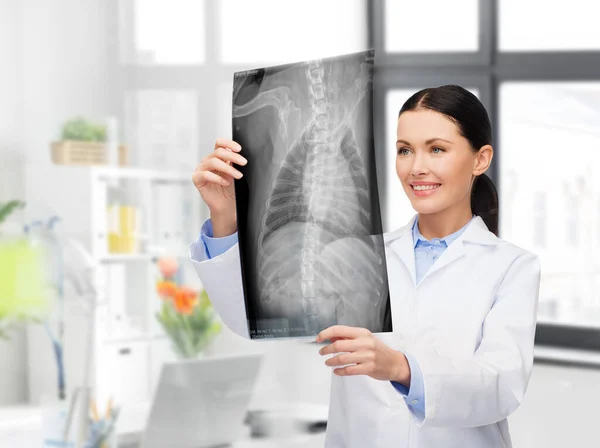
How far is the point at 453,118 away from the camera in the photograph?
98 cm

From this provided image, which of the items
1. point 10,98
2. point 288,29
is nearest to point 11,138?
point 10,98

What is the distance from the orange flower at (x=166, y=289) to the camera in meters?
2.74

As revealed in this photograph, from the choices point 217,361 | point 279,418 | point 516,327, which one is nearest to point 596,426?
point 279,418

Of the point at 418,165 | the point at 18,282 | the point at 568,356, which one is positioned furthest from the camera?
the point at 18,282

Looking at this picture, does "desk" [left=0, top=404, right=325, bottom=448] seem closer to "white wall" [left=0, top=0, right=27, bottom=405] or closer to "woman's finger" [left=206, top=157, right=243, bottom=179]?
"white wall" [left=0, top=0, right=27, bottom=405]

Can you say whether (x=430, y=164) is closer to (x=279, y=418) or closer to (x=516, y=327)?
(x=516, y=327)

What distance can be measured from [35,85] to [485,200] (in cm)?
191

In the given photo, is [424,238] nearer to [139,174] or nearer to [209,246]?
[209,246]

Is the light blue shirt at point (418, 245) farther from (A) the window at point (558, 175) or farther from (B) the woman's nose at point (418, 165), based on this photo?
(A) the window at point (558, 175)

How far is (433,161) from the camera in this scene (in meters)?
0.96

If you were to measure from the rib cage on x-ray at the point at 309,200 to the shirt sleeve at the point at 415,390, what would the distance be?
0.07 meters

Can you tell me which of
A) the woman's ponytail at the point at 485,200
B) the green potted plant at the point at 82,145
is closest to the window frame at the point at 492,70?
the green potted plant at the point at 82,145

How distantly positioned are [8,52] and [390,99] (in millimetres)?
1270

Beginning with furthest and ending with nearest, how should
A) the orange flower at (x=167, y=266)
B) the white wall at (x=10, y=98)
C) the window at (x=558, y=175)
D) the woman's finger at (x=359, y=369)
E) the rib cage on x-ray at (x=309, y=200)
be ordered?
the orange flower at (x=167, y=266) < the white wall at (x=10, y=98) < the window at (x=558, y=175) < the rib cage on x-ray at (x=309, y=200) < the woman's finger at (x=359, y=369)
